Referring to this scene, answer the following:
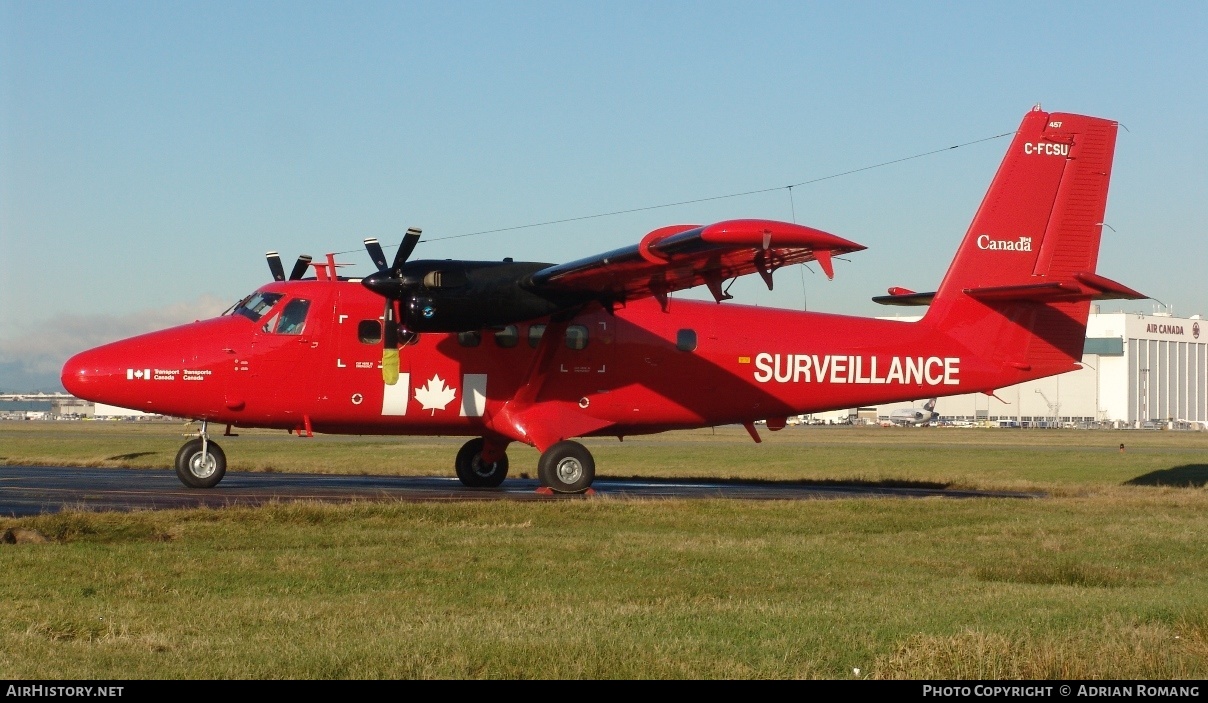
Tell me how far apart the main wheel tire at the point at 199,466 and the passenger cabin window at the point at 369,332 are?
3.38 meters

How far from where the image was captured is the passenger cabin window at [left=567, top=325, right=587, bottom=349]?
77.3 ft

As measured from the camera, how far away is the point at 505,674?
7.80 m

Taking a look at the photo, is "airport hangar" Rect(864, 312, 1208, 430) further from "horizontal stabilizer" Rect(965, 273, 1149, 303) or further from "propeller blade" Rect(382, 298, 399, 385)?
"propeller blade" Rect(382, 298, 399, 385)

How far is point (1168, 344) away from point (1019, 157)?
13875 centimetres

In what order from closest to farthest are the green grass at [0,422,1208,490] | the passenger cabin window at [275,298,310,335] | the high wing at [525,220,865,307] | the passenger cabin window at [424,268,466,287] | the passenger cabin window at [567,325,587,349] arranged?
1. the high wing at [525,220,865,307]
2. the passenger cabin window at [424,268,466,287]
3. the passenger cabin window at [275,298,310,335]
4. the passenger cabin window at [567,325,587,349]
5. the green grass at [0,422,1208,490]

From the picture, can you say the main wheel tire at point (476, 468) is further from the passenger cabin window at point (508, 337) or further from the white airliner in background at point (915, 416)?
the white airliner in background at point (915, 416)

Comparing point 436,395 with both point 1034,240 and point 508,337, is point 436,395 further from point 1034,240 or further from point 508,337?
point 1034,240

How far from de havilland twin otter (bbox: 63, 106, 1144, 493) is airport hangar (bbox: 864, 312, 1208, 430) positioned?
392 feet

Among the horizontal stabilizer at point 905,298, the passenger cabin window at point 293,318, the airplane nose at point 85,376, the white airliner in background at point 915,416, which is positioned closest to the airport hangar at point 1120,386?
the white airliner in background at point 915,416

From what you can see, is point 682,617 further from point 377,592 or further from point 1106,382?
point 1106,382

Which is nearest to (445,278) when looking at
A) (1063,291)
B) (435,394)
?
(435,394)

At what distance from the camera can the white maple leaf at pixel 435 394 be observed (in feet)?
75.3

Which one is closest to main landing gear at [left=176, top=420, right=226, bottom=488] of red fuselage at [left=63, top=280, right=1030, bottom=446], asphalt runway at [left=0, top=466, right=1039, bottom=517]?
asphalt runway at [left=0, top=466, right=1039, bottom=517]
